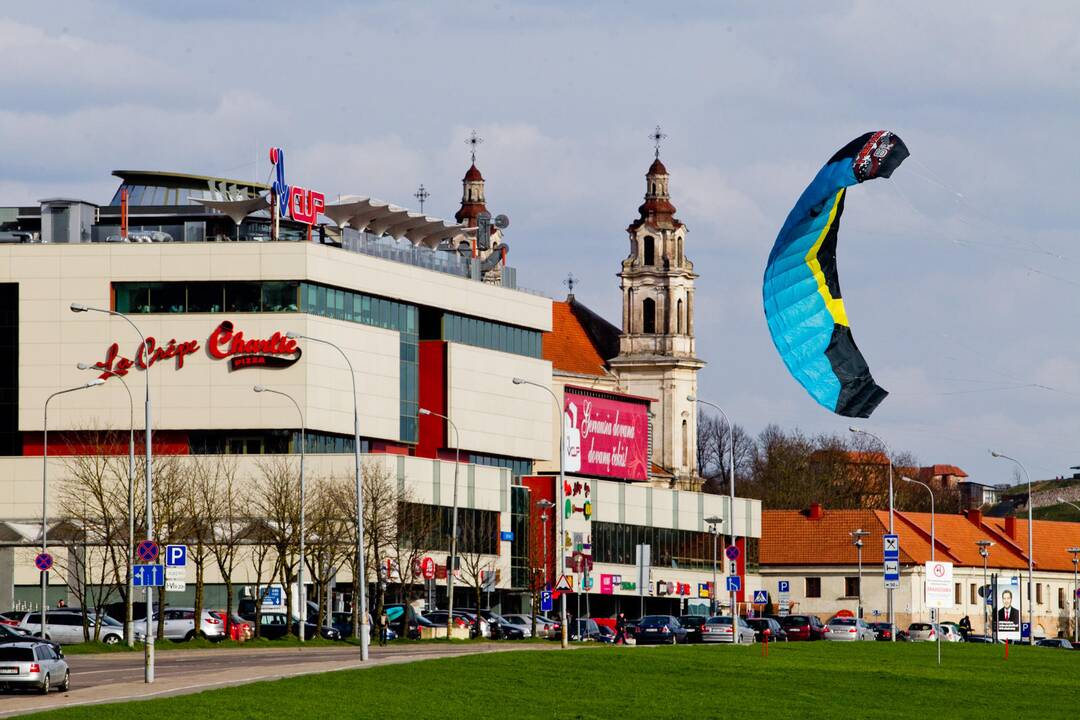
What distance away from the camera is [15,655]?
43.0 m

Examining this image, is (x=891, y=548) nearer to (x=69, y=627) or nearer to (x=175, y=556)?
(x=69, y=627)

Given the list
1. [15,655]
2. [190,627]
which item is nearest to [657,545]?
[190,627]

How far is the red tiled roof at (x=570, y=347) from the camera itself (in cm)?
17612

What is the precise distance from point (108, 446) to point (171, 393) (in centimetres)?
872

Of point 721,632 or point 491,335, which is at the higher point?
point 491,335

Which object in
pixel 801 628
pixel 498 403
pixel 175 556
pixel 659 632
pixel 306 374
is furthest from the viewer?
pixel 498 403

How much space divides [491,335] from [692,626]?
44.7 metres

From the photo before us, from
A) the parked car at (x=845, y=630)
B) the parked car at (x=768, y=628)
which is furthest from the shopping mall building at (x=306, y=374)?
the parked car at (x=768, y=628)

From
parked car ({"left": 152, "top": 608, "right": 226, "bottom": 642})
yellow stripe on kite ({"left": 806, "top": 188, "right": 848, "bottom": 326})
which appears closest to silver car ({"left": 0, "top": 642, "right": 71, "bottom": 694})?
yellow stripe on kite ({"left": 806, "top": 188, "right": 848, "bottom": 326})

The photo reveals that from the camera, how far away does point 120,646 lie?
6719cm

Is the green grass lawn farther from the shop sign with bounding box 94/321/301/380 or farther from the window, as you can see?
the window

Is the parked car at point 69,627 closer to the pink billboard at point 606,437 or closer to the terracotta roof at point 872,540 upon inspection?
the pink billboard at point 606,437

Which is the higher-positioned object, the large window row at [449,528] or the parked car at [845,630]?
the large window row at [449,528]

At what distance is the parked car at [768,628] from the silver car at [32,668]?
124 feet
